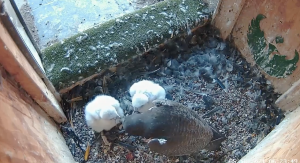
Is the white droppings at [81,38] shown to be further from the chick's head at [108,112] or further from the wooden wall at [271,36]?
the wooden wall at [271,36]

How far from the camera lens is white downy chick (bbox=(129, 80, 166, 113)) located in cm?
159

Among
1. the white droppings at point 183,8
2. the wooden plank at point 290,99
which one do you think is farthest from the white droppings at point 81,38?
the wooden plank at point 290,99

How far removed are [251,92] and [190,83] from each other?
38 centimetres

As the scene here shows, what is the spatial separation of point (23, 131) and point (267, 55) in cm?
136

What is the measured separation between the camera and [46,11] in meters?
2.27

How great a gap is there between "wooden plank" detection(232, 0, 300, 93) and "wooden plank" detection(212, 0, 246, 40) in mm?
31

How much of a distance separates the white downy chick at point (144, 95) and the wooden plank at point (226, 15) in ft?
2.06

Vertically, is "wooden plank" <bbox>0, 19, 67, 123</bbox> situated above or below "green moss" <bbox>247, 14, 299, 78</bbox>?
above

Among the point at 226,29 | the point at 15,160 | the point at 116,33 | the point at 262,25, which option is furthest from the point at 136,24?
the point at 15,160

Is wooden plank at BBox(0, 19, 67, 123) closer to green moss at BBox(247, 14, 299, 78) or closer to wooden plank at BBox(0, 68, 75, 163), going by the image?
wooden plank at BBox(0, 68, 75, 163)

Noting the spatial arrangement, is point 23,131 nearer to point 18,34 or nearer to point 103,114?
point 18,34

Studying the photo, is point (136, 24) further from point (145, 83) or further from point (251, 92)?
point (251, 92)

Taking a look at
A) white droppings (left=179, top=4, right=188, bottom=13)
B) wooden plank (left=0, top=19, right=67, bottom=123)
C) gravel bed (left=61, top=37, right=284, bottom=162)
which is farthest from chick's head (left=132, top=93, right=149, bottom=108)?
white droppings (left=179, top=4, right=188, bottom=13)

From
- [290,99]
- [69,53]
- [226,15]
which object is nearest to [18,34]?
[69,53]
